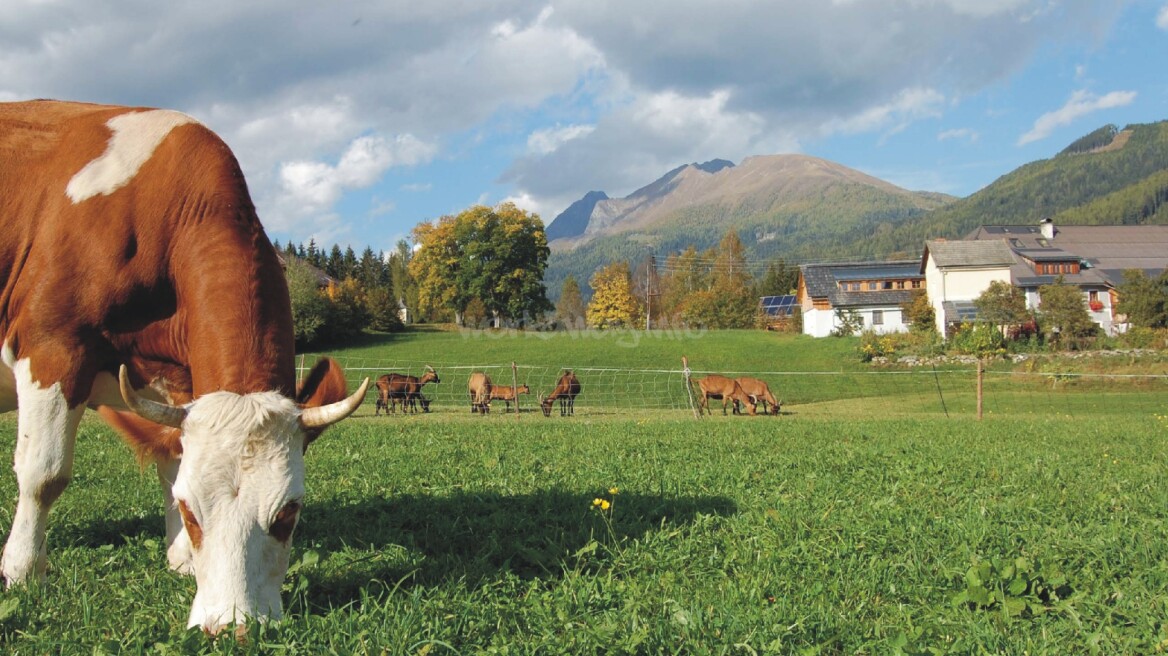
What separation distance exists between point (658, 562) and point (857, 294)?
2589 inches

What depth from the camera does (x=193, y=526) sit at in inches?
112

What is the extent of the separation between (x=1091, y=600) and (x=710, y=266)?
92.9 metres

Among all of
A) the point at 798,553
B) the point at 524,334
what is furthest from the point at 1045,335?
the point at 798,553

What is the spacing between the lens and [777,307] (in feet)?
287

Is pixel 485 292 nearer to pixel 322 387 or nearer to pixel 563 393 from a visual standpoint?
pixel 563 393

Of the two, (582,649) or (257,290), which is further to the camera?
(257,290)

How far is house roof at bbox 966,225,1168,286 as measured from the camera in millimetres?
70562

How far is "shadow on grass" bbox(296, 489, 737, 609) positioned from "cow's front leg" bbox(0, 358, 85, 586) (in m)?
1.23

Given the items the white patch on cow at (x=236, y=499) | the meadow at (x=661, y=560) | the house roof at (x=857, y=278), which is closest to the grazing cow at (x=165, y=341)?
the white patch on cow at (x=236, y=499)

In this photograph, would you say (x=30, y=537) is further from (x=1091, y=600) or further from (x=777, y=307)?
(x=777, y=307)

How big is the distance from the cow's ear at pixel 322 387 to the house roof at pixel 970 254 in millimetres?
64875

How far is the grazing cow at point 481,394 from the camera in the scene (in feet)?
87.1

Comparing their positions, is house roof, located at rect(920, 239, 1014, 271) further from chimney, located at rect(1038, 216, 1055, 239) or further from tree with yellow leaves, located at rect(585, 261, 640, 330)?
tree with yellow leaves, located at rect(585, 261, 640, 330)

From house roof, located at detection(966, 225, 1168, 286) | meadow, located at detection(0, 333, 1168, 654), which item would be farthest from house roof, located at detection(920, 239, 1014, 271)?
meadow, located at detection(0, 333, 1168, 654)
